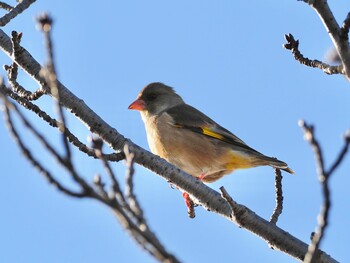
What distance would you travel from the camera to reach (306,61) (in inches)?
188

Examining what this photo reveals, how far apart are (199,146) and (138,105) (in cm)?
158

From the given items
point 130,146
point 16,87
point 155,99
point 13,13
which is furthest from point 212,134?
point 13,13

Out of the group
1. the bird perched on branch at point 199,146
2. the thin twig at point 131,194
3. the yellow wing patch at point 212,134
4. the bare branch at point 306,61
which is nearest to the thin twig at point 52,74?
the thin twig at point 131,194

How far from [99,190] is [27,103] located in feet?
9.78

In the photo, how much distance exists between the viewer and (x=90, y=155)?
4.79 m

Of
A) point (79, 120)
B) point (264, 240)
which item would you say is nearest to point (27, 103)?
point (79, 120)

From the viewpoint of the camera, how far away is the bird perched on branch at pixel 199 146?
8031 millimetres

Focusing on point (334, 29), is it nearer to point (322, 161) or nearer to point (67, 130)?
point (322, 161)

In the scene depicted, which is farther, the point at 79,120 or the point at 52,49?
the point at 79,120

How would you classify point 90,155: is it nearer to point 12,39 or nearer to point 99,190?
point 12,39

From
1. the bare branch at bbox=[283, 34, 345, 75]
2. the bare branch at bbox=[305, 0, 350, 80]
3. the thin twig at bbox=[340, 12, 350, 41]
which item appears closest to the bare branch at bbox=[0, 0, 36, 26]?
the bare branch at bbox=[283, 34, 345, 75]

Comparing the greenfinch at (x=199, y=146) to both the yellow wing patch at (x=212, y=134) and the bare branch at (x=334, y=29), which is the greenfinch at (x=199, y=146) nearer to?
the yellow wing patch at (x=212, y=134)

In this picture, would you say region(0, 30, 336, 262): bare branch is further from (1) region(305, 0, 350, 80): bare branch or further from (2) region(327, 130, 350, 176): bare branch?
(2) region(327, 130, 350, 176): bare branch

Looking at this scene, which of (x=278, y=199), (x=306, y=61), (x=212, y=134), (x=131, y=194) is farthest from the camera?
(x=212, y=134)
